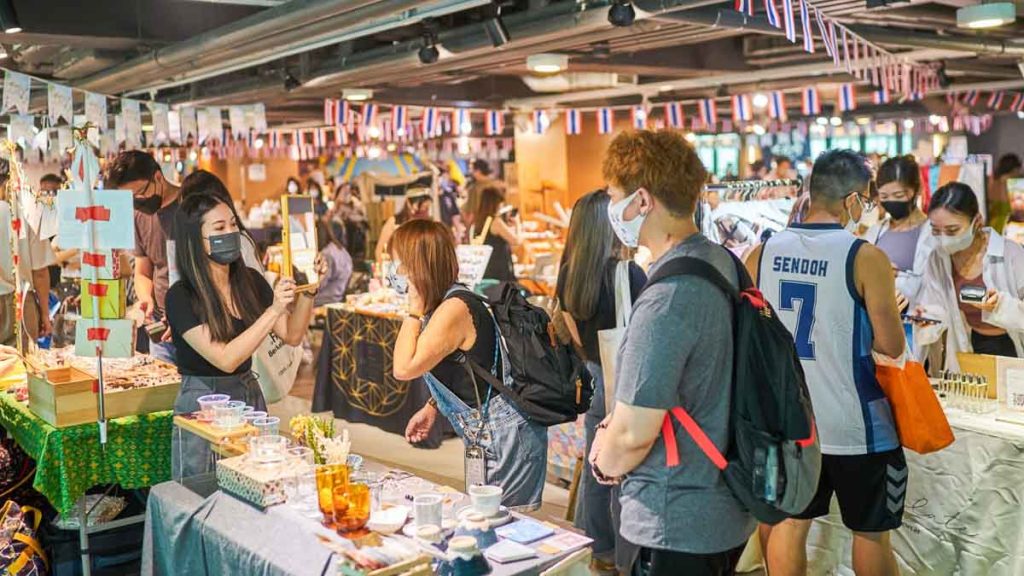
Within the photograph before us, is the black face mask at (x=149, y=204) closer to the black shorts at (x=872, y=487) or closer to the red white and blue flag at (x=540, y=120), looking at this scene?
the black shorts at (x=872, y=487)

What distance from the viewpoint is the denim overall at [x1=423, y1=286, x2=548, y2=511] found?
3371 mm

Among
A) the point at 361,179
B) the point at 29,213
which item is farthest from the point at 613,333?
the point at 361,179

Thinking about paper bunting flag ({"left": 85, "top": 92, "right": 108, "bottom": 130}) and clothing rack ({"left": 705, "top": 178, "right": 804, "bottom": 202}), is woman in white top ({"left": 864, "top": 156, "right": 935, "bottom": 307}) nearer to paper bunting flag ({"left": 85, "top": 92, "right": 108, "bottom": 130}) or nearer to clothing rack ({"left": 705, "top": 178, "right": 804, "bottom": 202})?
clothing rack ({"left": 705, "top": 178, "right": 804, "bottom": 202})

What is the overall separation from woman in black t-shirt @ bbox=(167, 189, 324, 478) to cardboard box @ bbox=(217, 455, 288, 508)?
0.74 m

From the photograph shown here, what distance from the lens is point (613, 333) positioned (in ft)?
12.3

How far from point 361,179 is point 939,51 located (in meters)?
10.8

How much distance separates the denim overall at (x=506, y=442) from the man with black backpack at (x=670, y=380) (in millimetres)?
938

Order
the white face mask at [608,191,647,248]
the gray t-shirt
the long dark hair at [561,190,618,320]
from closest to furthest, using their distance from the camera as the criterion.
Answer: the gray t-shirt → the white face mask at [608,191,647,248] → the long dark hair at [561,190,618,320]

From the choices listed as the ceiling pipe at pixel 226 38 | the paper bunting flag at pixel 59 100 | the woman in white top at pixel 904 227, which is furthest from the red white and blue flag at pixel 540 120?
the paper bunting flag at pixel 59 100

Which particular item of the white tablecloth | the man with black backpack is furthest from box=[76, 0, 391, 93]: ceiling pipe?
the white tablecloth

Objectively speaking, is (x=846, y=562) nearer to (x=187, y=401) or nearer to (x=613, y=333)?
(x=613, y=333)

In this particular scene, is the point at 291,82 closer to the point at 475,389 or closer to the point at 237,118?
the point at 237,118

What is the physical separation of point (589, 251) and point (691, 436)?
6.31 feet

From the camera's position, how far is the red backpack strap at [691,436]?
90.0 inches
